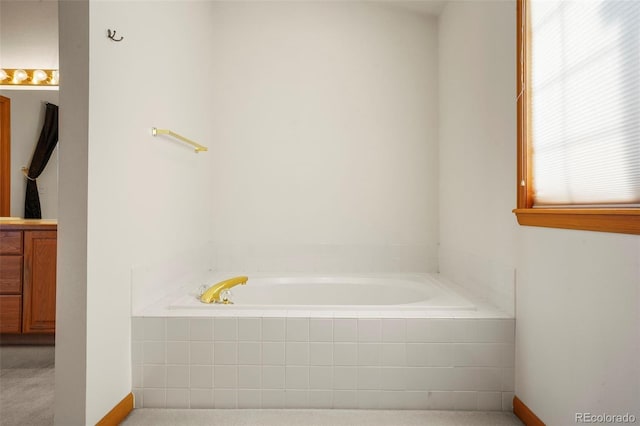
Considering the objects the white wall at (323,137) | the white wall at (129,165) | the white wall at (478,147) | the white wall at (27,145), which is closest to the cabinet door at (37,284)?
the white wall at (27,145)

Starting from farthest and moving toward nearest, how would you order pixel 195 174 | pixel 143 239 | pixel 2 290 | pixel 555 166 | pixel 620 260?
pixel 195 174 < pixel 2 290 < pixel 143 239 < pixel 555 166 < pixel 620 260

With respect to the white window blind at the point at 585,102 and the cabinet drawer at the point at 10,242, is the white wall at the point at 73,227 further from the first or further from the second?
the white window blind at the point at 585,102

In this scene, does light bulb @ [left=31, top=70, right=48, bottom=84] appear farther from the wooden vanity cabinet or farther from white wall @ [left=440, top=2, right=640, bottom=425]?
white wall @ [left=440, top=2, right=640, bottom=425]

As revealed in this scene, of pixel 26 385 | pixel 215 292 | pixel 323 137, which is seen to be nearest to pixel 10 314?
pixel 26 385

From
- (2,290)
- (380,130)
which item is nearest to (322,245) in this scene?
(380,130)

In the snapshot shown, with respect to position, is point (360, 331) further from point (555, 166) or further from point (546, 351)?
point (555, 166)

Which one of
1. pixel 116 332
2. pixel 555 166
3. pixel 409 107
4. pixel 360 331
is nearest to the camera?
pixel 555 166

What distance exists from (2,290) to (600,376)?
118 inches

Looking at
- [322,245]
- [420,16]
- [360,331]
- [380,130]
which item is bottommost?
[360,331]

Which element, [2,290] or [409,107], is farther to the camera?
[409,107]

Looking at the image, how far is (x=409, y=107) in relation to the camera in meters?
2.76

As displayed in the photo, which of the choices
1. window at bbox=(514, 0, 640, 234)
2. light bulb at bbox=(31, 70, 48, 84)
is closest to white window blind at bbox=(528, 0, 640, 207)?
window at bbox=(514, 0, 640, 234)

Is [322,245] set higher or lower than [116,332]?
higher

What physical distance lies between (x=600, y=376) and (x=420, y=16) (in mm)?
2533
